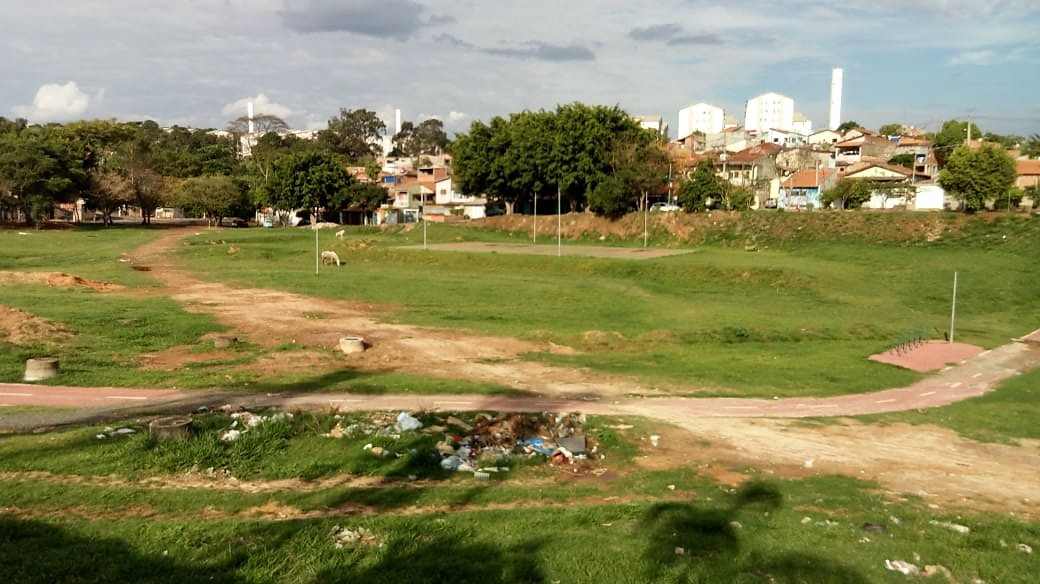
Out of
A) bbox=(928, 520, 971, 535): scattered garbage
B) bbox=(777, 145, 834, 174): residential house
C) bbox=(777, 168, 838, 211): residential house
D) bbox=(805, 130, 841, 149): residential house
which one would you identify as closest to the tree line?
bbox=(777, 168, 838, 211): residential house

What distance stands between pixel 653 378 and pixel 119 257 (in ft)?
165

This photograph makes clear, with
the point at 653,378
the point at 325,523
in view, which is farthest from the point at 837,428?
the point at 325,523

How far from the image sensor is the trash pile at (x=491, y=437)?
13172mm

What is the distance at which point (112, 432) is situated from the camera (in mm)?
13078

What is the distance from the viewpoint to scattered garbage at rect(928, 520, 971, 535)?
409 inches

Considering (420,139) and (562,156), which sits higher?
(420,139)

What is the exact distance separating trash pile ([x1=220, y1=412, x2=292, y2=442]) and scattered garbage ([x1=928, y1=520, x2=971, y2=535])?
1128 cm

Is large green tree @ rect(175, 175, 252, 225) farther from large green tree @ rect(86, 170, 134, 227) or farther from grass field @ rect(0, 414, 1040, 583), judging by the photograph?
grass field @ rect(0, 414, 1040, 583)

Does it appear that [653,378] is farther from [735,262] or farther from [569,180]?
[569,180]

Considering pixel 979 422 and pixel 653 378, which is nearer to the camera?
pixel 979 422

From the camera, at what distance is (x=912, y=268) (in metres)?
47.8

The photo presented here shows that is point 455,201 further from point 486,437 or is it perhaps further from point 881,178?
point 486,437

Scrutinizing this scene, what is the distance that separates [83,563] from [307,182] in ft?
289

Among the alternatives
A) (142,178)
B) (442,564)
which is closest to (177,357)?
(442,564)
